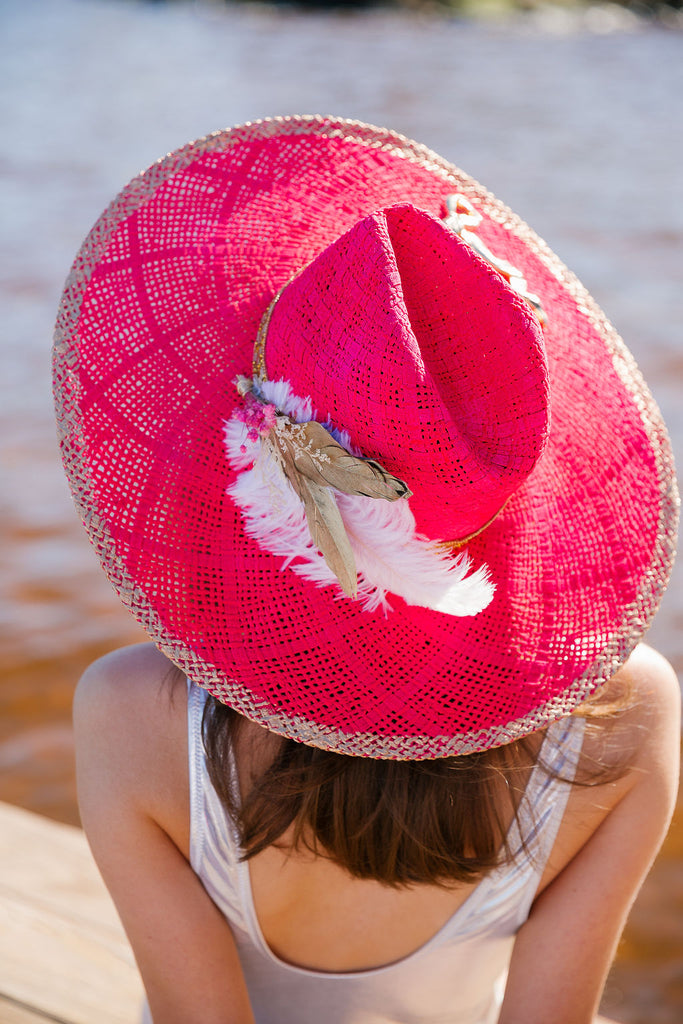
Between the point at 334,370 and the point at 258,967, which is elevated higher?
the point at 334,370

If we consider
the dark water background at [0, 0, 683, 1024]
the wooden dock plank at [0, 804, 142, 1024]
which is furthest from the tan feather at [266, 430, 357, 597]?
the dark water background at [0, 0, 683, 1024]

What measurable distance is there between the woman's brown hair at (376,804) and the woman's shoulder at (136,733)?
0.12ft

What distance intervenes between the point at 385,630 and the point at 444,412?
0.23 meters

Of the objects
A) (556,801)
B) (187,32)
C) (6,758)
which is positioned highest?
(187,32)

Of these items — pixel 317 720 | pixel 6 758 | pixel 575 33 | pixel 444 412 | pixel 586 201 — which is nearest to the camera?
pixel 444 412

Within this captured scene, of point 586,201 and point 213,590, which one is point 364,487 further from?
point 586,201

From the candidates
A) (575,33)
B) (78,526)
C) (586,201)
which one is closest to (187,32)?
(575,33)

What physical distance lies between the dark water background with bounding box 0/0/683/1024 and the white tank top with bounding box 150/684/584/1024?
1192 mm

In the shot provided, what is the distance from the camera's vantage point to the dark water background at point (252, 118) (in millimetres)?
2768

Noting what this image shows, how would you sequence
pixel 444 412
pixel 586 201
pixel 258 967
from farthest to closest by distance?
pixel 586 201, pixel 258 967, pixel 444 412

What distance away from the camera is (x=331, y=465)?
0.77 metres

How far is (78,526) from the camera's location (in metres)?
3.47

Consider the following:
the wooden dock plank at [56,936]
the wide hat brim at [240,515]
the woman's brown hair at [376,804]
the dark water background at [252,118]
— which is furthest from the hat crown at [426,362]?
the dark water background at [252,118]

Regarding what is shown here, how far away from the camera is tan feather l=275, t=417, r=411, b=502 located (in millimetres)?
752
